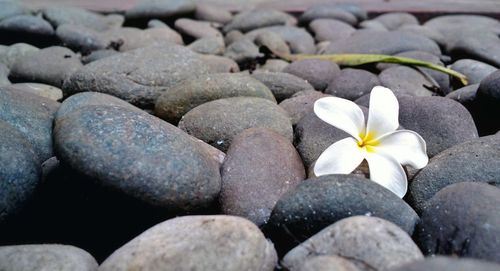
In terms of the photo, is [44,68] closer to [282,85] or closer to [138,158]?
[282,85]

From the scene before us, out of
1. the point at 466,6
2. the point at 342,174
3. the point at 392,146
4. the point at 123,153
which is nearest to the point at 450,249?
the point at 342,174

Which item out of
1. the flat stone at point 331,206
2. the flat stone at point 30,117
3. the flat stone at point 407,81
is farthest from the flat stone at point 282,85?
the flat stone at point 331,206

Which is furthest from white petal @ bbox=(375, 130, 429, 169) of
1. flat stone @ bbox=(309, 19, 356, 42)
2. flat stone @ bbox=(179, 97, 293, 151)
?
flat stone @ bbox=(309, 19, 356, 42)

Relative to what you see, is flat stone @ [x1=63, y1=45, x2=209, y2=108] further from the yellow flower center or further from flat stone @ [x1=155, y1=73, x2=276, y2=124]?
the yellow flower center

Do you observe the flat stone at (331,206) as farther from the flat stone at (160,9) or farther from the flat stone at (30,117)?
the flat stone at (160,9)

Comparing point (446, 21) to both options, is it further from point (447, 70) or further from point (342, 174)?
point (342, 174)

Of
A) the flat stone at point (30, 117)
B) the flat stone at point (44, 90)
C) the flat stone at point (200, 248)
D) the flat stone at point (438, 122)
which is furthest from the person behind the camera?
the flat stone at point (44, 90)
